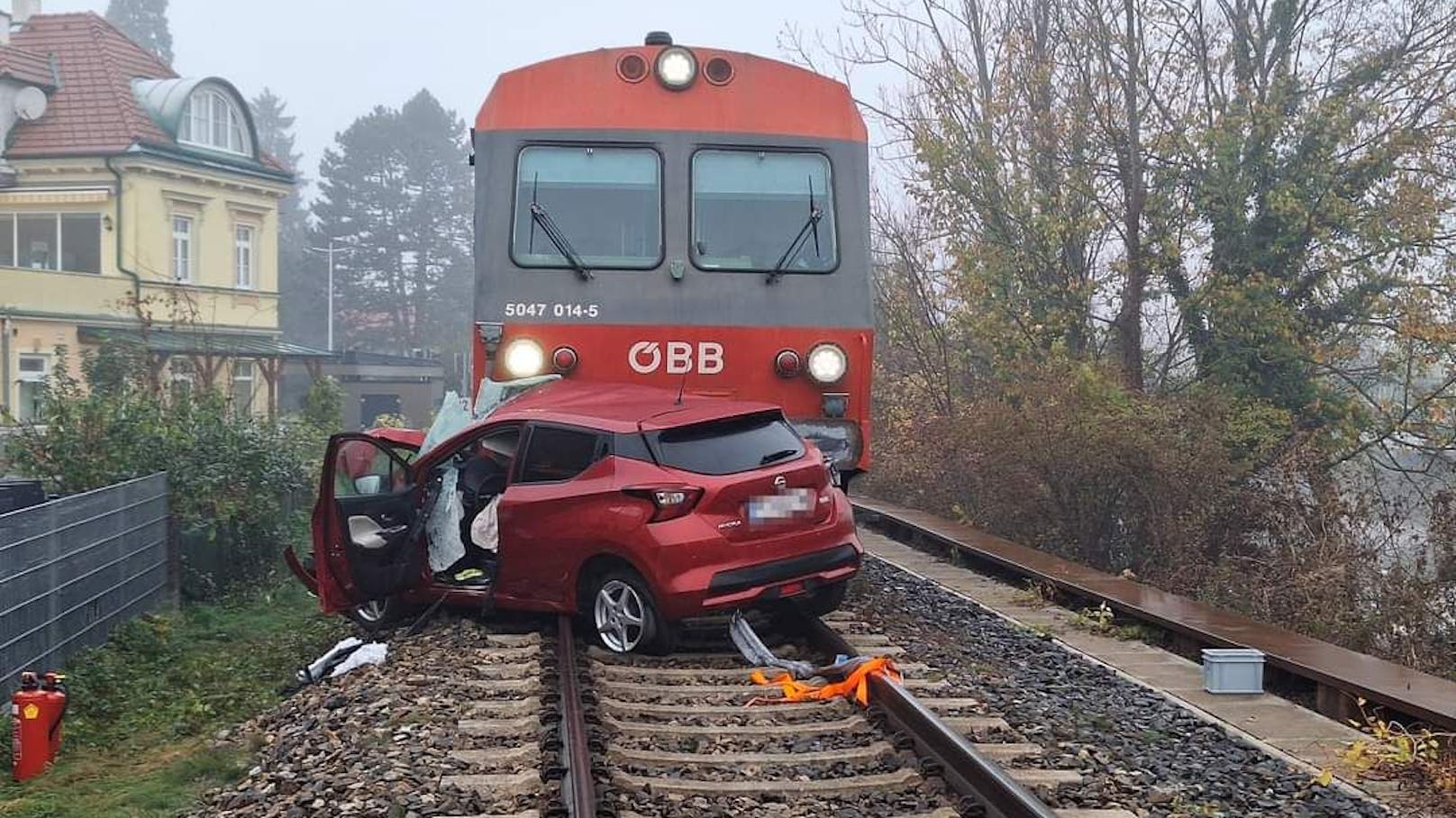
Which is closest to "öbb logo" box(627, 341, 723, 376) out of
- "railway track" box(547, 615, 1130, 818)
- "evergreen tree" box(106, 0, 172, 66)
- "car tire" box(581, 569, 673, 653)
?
"car tire" box(581, 569, 673, 653)

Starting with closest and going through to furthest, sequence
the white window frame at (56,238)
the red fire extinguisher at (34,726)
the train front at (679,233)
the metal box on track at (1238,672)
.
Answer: the red fire extinguisher at (34,726)
the metal box on track at (1238,672)
the train front at (679,233)
the white window frame at (56,238)

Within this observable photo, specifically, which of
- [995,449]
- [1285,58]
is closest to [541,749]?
[995,449]

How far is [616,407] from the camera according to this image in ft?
29.7

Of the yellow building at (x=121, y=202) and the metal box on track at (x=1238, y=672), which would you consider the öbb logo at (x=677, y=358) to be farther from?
the yellow building at (x=121, y=202)

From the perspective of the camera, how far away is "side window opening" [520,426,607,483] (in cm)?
867

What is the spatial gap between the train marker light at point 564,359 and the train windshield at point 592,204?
60 centimetres

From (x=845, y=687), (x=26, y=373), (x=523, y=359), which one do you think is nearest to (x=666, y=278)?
(x=523, y=359)

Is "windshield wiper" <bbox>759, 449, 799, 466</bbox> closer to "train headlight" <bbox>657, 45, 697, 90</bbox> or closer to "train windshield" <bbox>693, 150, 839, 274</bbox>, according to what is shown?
"train windshield" <bbox>693, 150, 839, 274</bbox>

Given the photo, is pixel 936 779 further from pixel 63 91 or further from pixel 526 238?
pixel 63 91

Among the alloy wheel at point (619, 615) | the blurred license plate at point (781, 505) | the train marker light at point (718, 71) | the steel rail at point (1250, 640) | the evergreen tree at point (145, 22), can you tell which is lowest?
the steel rail at point (1250, 640)

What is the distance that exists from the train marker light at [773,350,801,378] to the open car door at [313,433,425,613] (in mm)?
2628

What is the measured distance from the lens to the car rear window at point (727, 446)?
8398mm

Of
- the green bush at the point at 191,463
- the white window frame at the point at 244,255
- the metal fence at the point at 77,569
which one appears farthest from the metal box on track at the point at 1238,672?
the white window frame at the point at 244,255

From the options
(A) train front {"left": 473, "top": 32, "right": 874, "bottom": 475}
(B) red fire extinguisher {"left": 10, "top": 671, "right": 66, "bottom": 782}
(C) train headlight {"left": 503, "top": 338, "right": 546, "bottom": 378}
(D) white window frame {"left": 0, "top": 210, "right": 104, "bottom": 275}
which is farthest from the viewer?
(D) white window frame {"left": 0, "top": 210, "right": 104, "bottom": 275}
